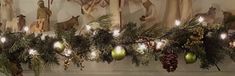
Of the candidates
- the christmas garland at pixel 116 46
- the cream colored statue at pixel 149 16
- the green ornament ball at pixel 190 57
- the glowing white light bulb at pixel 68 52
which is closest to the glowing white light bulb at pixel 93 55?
the christmas garland at pixel 116 46

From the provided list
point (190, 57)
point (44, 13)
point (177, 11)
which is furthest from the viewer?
point (44, 13)

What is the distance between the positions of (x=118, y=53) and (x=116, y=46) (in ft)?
0.15

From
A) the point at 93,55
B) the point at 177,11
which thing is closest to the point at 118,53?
the point at 93,55

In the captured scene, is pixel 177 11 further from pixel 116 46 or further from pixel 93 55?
pixel 93 55

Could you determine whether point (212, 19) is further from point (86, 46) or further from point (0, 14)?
point (0, 14)

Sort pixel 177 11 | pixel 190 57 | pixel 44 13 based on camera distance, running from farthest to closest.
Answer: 1. pixel 44 13
2. pixel 177 11
3. pixel 190 57

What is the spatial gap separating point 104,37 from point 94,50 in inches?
3.1

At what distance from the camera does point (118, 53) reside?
1923mm

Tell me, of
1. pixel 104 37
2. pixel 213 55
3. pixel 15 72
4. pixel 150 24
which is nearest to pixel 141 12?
pixel 150 24

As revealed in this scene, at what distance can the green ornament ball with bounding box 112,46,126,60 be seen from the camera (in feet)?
6.31

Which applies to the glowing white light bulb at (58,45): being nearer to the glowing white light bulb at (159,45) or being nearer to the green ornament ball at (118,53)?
the green ornament ball at (118,53)

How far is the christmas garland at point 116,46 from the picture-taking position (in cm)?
188

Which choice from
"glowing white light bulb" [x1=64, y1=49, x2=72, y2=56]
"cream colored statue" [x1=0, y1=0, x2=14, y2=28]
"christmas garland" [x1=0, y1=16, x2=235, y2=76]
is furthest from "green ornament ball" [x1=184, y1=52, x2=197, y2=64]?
"cream colored statue" [x1=0, y1=0, x2=14, y2=28]

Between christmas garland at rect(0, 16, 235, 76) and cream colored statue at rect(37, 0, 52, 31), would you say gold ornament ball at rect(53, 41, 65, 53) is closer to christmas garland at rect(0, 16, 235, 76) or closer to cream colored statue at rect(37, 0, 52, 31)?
christmas garland at rect(0, 16, 235, 76)
